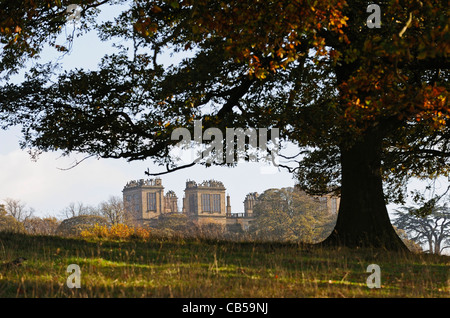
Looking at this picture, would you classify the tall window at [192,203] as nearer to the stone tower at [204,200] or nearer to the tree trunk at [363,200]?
the stone tower at [204,200]

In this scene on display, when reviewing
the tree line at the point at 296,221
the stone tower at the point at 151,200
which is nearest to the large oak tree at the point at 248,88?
the tree line at the point at 296,221

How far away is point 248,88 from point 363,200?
4.63m

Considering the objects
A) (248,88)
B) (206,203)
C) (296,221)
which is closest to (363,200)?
(248,88)

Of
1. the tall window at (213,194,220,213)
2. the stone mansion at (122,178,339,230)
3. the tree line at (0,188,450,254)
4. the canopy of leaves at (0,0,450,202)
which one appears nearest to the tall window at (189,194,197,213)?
the stone mansion at (122,178,339,230)

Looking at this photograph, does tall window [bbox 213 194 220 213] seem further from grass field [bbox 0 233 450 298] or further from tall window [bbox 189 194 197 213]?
grass field [bbox 0 233 450 298]

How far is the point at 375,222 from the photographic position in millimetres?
16906

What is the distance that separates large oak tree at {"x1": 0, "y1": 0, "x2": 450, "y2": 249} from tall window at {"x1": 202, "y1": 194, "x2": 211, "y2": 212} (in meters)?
129

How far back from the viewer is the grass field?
8828 millimetres

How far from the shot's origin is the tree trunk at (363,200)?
55.4ft

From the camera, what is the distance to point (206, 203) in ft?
489

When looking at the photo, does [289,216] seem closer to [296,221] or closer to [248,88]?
[296,221]
